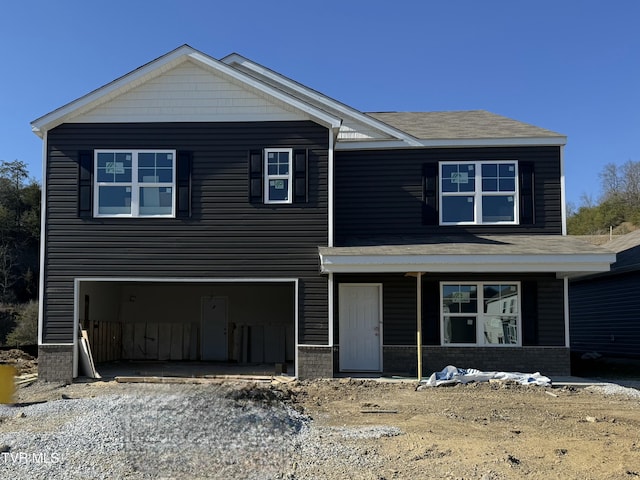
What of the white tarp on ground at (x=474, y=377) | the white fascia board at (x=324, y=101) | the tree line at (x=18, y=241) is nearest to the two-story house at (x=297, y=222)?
the white fascia board at (x=324, y=101)

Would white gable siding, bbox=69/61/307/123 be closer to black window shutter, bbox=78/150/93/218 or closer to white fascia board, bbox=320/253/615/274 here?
black window shutter, bbox=78/150/93/218

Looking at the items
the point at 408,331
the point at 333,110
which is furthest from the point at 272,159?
the point at 408,331

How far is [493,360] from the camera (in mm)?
14164

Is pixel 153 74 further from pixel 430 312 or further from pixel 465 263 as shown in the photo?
pixel 430 312

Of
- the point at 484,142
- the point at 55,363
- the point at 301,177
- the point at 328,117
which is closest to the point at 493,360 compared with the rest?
the point at 484,142

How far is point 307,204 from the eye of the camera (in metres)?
13.8

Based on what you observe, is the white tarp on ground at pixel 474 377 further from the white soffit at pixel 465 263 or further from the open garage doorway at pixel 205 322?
the open garage doorway at pixel 205 322

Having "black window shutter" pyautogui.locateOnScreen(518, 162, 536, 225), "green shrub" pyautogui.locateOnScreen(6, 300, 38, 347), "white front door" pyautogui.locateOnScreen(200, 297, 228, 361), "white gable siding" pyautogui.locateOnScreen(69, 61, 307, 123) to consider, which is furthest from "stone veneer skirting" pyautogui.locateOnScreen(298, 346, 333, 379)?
"green shrub" pyautogui.locateOnScreen(6, 300, 38, 347)

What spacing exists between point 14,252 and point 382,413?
29995 mm

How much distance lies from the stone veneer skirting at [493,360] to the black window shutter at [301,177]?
4331mm

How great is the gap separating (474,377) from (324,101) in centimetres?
811

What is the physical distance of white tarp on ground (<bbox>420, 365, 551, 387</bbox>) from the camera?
12.7 m

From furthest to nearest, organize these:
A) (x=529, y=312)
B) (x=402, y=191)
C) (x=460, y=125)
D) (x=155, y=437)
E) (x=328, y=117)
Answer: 1. (x=460, y=125)
2. (x=402, y=191)
3. (x=529, y=312)
4. (x=328, y=117)
5. (x=155, y=437)

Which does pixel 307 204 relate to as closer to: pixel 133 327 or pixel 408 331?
pixel 408 331
